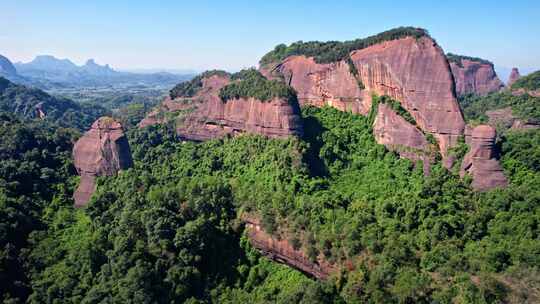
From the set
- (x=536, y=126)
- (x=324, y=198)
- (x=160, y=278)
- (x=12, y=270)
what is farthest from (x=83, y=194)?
(x=536, y=126)

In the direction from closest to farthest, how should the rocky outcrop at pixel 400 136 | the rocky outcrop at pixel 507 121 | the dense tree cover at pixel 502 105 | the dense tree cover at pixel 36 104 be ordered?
the rocky outcrop at pixel 400 136
the rocky outcrop at pixel 507 121
the dense tree cover at pixel 502 105
the dense tree cover at pixel 36 104

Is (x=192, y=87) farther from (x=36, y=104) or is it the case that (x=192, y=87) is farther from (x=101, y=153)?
(x=36, y=104)

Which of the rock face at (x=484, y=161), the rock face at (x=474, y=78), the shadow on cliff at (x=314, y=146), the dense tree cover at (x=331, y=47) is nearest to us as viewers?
the rock face at (x=484, y=161)

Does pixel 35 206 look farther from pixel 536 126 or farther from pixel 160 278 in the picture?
pixel 536 126

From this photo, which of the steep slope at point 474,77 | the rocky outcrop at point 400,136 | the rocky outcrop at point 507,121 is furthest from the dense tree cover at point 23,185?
the steep slope at point 474,77

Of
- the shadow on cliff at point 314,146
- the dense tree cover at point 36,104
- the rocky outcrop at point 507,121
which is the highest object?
the rocky outcrop at point 507,121

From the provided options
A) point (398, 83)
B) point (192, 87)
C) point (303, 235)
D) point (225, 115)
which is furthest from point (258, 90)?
point (303, 235)

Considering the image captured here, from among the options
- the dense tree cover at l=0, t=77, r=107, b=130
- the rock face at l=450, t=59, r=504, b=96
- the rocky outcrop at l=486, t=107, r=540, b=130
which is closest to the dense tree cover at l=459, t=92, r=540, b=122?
the rocky outcrop at l=486, t=107, r=540, b=130

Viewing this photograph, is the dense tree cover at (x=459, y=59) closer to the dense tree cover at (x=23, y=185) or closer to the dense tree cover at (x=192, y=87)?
the dense tree cover at (x=192, y=87)
